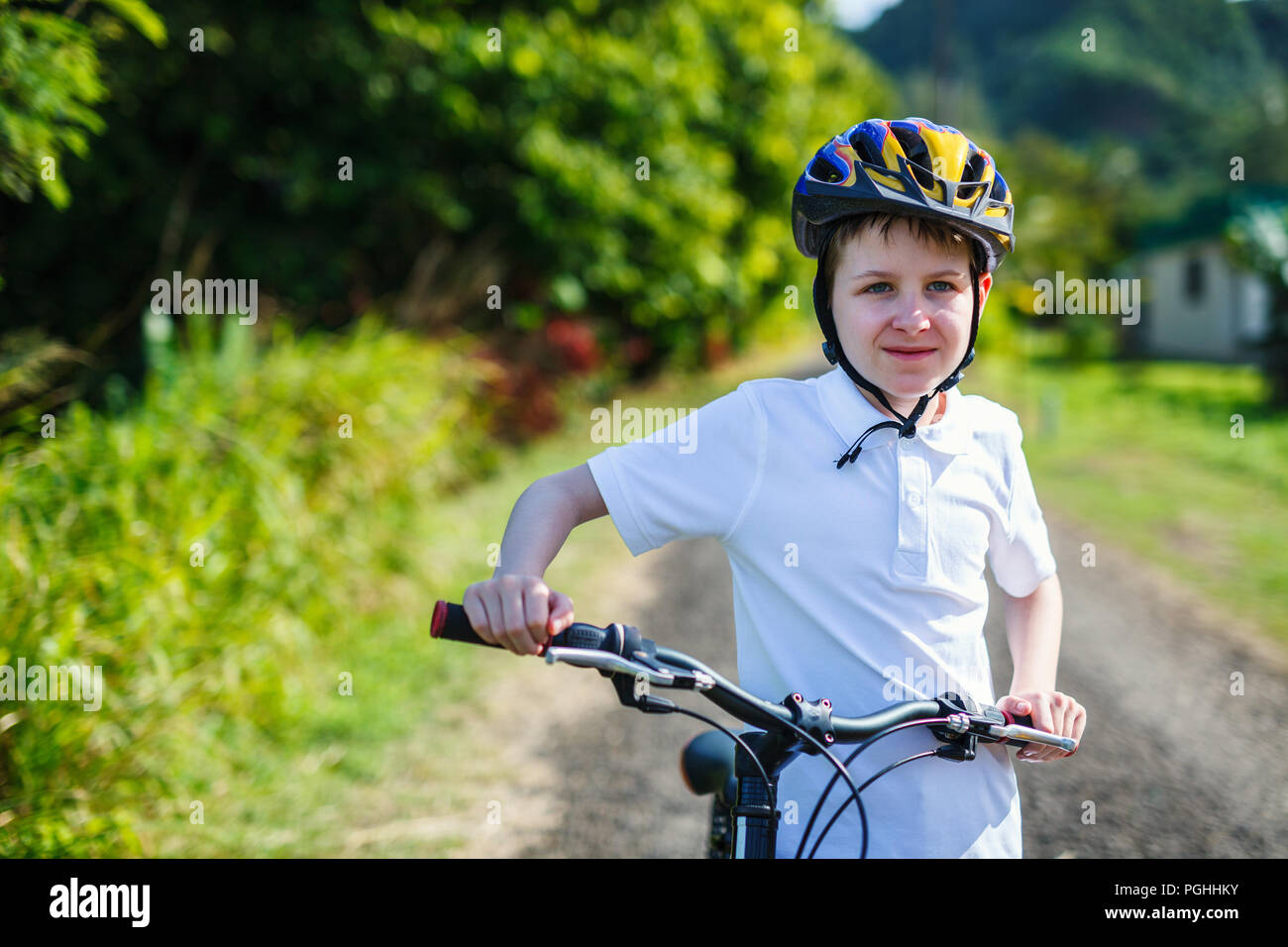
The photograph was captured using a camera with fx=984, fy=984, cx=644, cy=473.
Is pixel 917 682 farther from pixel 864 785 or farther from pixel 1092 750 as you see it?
pixel 1092 750

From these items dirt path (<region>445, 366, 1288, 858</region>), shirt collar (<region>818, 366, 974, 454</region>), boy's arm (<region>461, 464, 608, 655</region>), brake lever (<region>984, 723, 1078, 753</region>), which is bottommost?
dirt path (<region>445, 366, 1288, 858</region>)

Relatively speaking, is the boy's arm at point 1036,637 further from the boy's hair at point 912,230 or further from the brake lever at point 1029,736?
the boy's hair at point 912,230

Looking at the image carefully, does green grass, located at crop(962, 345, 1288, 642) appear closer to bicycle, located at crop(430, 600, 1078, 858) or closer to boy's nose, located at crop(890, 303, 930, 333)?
bicycle, located at crop(430, 600, 1078, 858)

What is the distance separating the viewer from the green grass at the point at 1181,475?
24.2 feet

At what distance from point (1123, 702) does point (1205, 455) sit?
8.21 m

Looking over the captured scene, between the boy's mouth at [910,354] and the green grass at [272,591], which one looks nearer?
the boy's mouth at [910,354]

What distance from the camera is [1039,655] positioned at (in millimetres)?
2076

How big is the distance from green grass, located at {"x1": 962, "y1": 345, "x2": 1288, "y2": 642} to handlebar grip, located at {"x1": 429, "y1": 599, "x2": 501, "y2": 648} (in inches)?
236

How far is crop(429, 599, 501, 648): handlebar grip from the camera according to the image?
5.06 ft

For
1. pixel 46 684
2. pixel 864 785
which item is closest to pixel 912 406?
pixel 864 785

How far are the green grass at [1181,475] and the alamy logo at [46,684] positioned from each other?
6.30 metres

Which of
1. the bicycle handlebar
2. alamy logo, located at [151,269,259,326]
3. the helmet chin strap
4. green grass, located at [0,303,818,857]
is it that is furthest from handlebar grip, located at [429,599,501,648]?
alamy logo, located at [151,269,259,326]

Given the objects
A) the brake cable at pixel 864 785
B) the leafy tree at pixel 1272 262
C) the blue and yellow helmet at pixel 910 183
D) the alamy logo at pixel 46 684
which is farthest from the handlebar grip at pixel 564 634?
the leafy tree at pixel 1272 262
